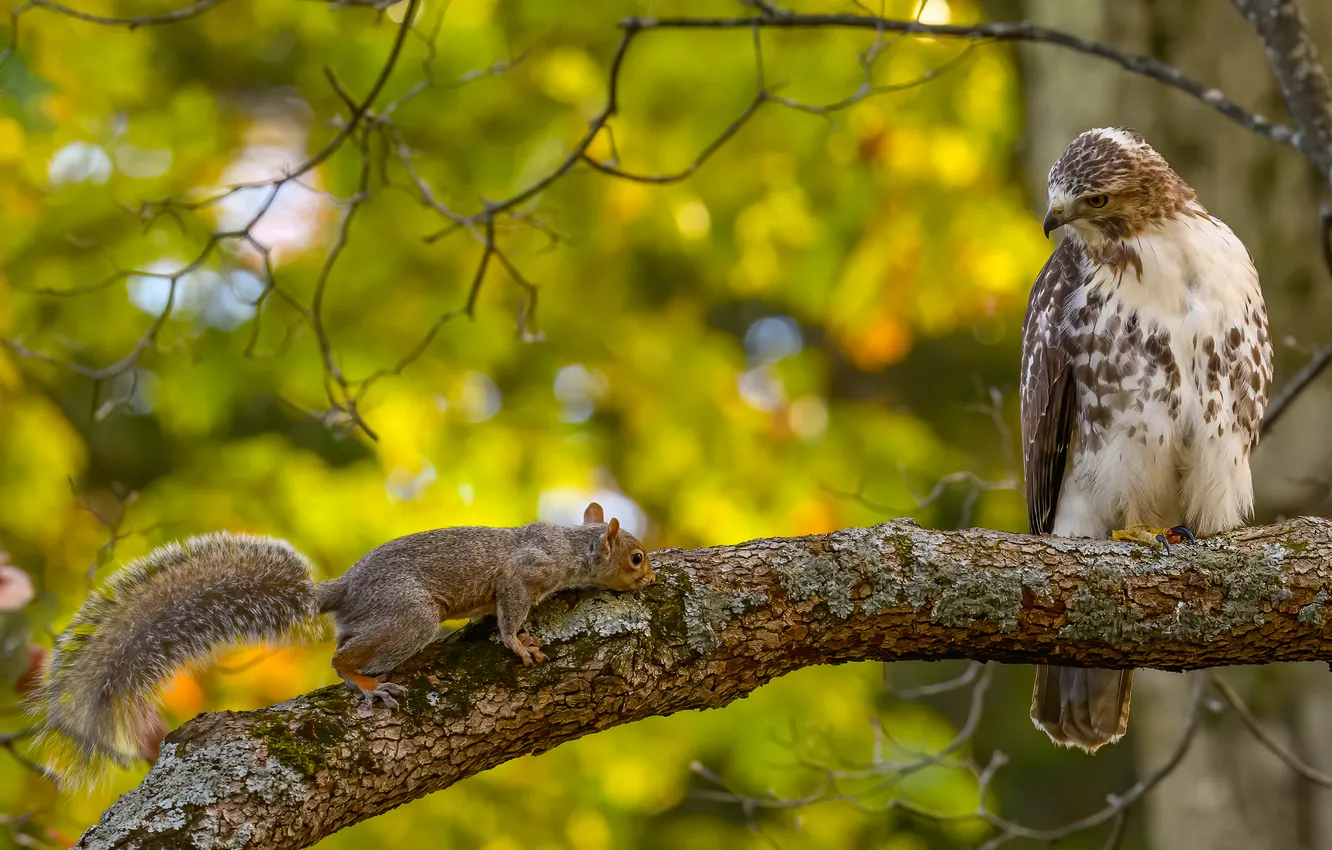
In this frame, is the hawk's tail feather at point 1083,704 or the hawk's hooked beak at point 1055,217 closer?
the hawk's hooked beak at point 1055,217

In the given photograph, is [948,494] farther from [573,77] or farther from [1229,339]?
[1229,339]

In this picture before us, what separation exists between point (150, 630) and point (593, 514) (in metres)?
1.05

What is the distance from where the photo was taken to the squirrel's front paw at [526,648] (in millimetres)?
2285

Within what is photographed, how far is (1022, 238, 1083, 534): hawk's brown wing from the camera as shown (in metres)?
3.66

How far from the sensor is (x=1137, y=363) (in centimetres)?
346

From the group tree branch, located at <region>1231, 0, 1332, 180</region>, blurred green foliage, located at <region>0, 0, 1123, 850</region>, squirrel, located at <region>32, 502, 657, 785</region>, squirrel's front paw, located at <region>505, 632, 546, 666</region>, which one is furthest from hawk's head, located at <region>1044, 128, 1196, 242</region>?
blurred green foliage, located at <region>0, 0, 1123, 850</region>

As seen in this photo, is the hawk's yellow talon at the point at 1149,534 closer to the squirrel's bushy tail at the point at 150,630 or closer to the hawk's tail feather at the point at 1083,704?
the hawk's tail feather at the point at 1083,704

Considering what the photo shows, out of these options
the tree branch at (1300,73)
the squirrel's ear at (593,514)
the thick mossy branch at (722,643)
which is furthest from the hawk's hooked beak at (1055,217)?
the squirrel's ear at (593,514)

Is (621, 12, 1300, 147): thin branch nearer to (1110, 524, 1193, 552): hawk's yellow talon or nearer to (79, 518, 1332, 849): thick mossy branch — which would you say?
(1110, 524, 1193, 552): hawk's yellow talon

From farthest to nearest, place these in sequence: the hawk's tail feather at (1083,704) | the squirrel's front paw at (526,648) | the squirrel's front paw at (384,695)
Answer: the hawk's tail feather at (1083,704)
the squirrel's front paw at (526,648)
the squirrel's front paw at (384,695)

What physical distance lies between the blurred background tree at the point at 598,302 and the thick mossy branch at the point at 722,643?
90.7 inches

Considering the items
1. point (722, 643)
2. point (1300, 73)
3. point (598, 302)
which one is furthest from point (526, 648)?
point (598, 302)

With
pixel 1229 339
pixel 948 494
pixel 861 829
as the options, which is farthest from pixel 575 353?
pixel 1229 339

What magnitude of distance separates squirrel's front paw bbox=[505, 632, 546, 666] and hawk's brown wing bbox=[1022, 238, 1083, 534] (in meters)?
1.92
